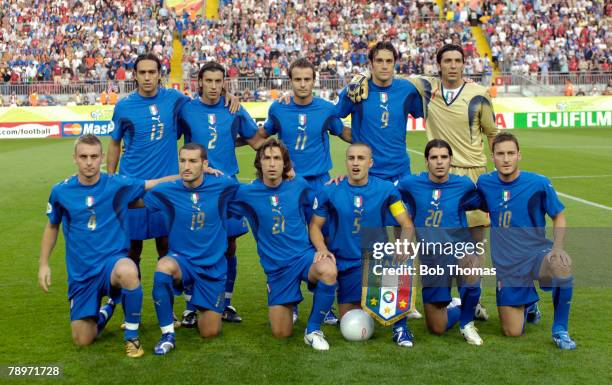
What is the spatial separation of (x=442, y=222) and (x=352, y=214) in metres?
0.69

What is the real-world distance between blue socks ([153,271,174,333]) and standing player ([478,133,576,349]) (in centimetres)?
242

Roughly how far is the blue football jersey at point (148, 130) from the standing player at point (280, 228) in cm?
111

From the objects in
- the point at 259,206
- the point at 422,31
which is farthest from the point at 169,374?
the point at 422,31

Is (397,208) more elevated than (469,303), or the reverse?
(397,208)

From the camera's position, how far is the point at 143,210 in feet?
21.2

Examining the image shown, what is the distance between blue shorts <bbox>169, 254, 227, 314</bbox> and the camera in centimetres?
599

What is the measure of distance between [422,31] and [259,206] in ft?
99.5

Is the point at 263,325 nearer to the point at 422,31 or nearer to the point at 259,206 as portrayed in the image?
the point at 259,206

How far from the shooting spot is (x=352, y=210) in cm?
611

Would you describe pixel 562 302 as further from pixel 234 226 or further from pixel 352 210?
pixel 234 226

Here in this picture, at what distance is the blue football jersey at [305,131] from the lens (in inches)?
270

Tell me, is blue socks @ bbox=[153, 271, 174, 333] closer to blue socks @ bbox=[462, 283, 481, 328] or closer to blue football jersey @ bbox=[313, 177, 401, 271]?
blue football jersey @ bbox=[313, 177, 401, 271]

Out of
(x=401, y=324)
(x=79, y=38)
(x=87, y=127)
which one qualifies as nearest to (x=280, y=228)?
(x=401, y=324)

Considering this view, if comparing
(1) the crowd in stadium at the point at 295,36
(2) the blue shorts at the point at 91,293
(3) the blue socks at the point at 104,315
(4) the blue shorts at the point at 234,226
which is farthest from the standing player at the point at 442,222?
(1) the crowd in stadium at the point at 295,36
